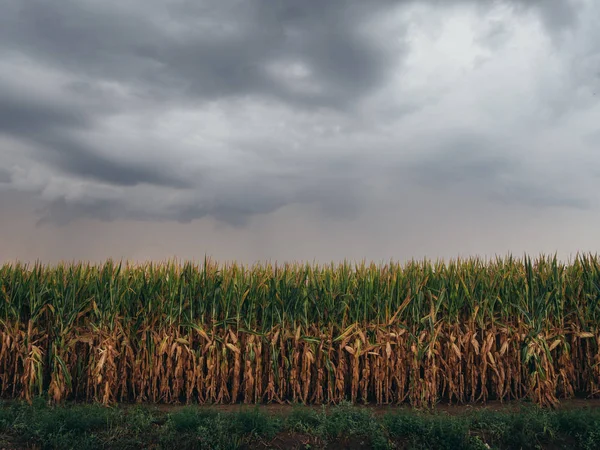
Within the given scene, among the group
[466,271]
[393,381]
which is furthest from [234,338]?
[466,271]

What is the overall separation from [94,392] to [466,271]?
29.6 ft

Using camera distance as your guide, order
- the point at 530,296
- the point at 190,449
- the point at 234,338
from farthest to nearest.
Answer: the point at 530,296 → the point at 234,338 → the point at 190,449

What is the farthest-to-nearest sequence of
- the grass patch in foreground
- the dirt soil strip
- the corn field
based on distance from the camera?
the corn field, the dirt soil strip, the grass patch in foreground

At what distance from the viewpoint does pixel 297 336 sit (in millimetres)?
11039

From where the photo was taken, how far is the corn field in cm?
1114

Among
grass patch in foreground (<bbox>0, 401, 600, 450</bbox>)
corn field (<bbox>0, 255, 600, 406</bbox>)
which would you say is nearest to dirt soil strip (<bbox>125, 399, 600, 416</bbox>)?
corn field (<bbox>0, 255, 600, 406</bbox>)

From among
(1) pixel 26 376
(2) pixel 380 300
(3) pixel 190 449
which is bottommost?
(3) pixel 190 449

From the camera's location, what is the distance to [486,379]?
1173 centimetres

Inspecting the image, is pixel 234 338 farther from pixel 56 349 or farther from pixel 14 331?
pixel 14 331

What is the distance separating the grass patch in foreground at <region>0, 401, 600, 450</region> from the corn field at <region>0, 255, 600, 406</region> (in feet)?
6.30

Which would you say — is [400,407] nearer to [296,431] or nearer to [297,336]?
[297,336]

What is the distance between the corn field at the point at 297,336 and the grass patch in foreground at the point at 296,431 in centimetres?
192

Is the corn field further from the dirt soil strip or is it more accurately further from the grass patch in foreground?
the grass patch in foreground

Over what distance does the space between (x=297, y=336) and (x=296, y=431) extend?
8.63 ft
